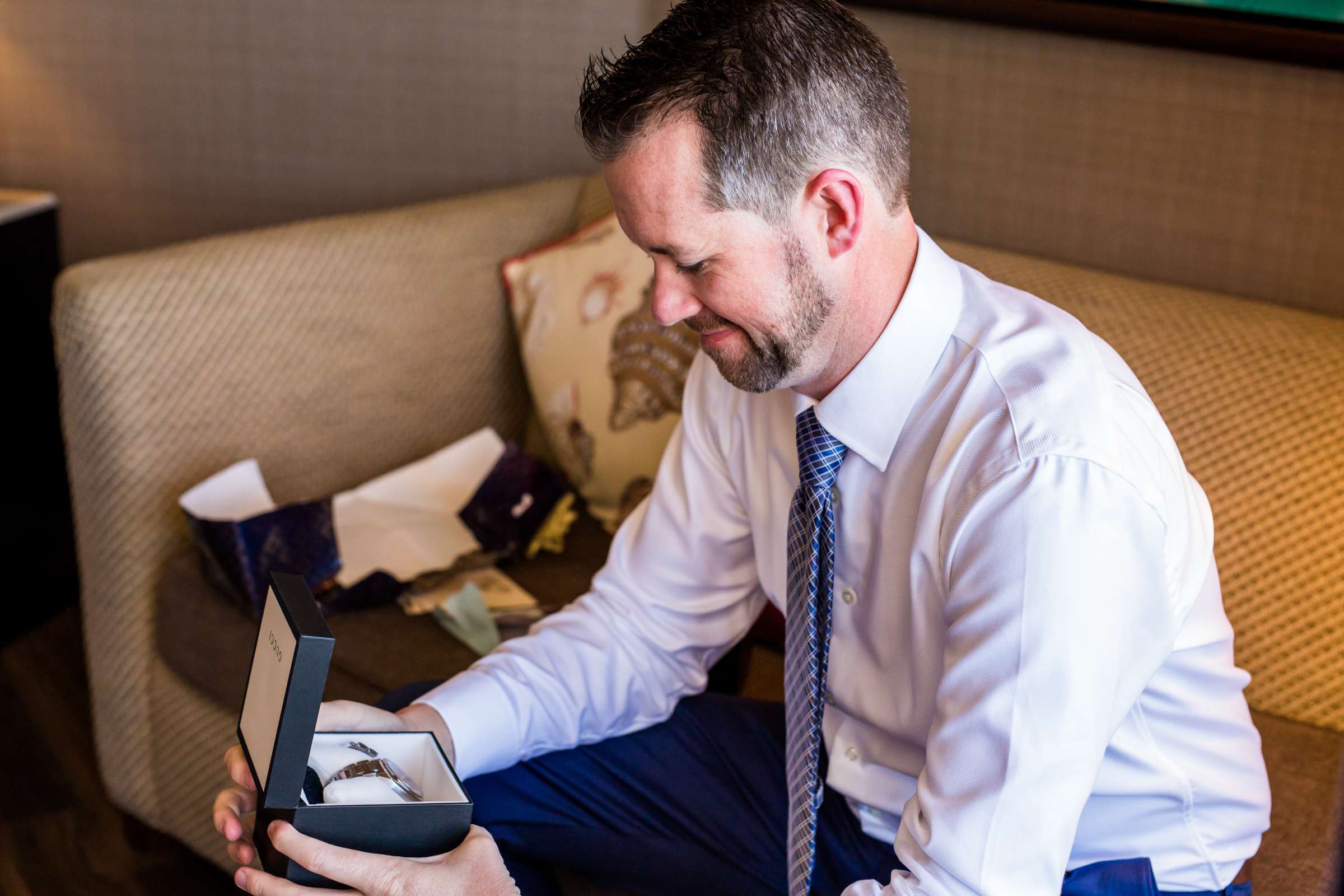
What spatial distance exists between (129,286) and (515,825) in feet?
2.78

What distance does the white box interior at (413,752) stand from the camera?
0.97 m

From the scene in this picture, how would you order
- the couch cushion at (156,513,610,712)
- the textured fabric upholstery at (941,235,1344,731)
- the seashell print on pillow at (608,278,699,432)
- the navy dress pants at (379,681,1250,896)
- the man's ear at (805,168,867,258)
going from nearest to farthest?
the man's ear at (805,168,867,258) → the navy dress pants at (379,681,1250,896) → the textured fabric upholstery at (941,235,1344,731) → the couch cushion at (156,513,610,712) → the seashell print on pillow at (608,278,699,432)

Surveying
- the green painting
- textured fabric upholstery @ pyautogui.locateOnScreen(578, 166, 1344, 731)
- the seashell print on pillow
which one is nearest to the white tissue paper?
the seashell print on pillow

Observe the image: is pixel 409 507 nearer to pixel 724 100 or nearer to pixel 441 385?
pixel 441 385

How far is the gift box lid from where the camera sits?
2.61ft

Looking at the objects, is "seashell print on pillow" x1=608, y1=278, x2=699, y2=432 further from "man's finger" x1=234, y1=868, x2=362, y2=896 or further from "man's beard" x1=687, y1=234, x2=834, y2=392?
"man's finger" x1=234, y1=868, x2=362, y2=896

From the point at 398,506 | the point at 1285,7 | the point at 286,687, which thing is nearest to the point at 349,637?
the point at 398,506

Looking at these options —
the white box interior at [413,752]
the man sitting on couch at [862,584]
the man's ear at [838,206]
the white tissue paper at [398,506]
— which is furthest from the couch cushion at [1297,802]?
the white tissue paper at [398,506]

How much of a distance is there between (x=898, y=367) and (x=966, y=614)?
0.21 metres

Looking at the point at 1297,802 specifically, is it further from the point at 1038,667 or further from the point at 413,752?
the point at 413,752

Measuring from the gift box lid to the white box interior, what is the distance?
0.30ft

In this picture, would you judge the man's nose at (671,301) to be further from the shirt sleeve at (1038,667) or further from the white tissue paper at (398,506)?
the white tissue paper at (398,506)

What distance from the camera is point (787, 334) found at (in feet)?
3.12

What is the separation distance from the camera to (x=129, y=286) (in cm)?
153
